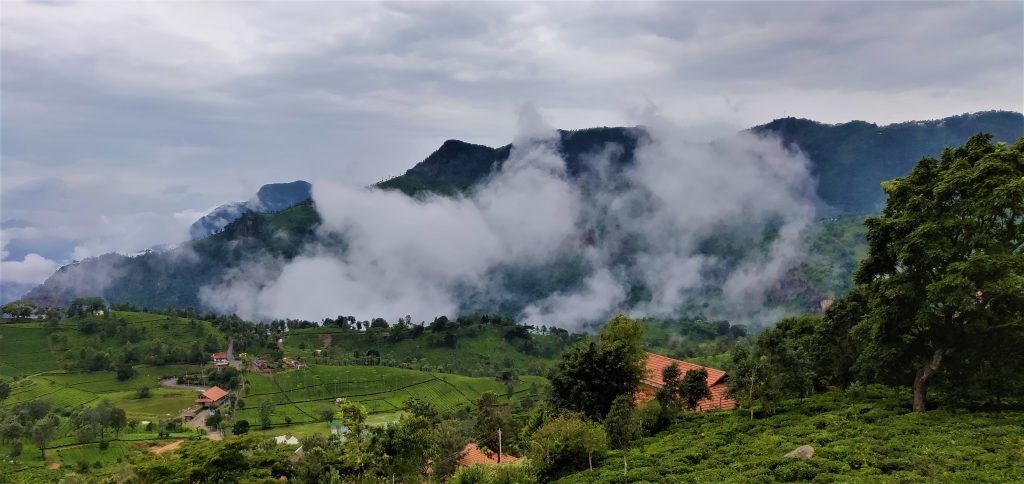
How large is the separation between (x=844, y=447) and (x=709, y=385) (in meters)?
33.5

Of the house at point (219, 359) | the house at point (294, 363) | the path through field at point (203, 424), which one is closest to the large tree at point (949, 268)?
the path through field at point (203, 424)

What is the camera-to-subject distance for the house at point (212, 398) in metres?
113

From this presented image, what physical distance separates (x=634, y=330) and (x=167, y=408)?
101m

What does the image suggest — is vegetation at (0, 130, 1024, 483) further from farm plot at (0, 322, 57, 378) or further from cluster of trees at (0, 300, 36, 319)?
cluster of trees at (0, 300, 36, 319)

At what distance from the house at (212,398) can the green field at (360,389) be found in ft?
13.9

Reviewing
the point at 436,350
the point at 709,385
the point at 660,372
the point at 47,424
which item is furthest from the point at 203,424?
the point at 709,385

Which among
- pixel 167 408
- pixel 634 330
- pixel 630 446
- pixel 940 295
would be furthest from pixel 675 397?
pixel 167 408

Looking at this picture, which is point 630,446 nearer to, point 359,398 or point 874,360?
point 874,360

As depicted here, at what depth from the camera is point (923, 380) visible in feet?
95.7

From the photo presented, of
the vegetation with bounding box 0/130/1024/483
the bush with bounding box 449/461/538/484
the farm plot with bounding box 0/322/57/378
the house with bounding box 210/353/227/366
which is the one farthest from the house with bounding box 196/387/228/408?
the bush with bounding box 449/461/538/484

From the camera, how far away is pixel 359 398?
12056 centimetres

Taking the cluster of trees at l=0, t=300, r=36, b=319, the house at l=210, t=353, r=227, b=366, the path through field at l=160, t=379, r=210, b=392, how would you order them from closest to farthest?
the path through field at l=160, t=379, r=210, b=392 → the house at l=210, t=353, r=227, b=366 → the cluster of trees at l=0, t=300, r=36, b=319

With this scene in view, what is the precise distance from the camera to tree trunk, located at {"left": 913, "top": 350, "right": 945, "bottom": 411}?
28.6 m

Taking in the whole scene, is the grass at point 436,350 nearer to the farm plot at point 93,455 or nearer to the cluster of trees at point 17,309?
the farm plot at point 93,455
